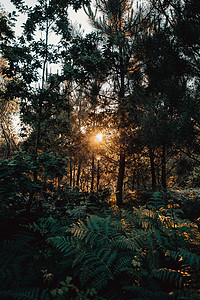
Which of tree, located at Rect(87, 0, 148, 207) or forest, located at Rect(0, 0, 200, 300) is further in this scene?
tree, located at Rect(87, 0, 148, 207)

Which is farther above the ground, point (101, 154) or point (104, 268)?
point (101, 154)

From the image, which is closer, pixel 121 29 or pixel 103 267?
pixel 103 267

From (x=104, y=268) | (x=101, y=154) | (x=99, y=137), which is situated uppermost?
(x=99, y=137)

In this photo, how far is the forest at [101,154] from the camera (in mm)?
1636

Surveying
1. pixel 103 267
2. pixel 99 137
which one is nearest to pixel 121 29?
pixel 99 137

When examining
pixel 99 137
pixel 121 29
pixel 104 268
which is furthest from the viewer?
pixel 99 137

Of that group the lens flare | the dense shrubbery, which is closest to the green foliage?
the dense shrubbery

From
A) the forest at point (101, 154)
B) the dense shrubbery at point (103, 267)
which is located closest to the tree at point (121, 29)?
the forest at point (101, 154)

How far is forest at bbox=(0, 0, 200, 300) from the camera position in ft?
5.37

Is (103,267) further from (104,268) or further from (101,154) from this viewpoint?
(101,154)

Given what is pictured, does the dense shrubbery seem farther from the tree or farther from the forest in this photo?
the tree

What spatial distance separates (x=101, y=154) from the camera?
7.91 meters

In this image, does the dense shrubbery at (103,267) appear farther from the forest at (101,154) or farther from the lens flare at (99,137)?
the lens flare at (99,137)

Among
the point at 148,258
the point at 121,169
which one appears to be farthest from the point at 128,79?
the point at 148,258
